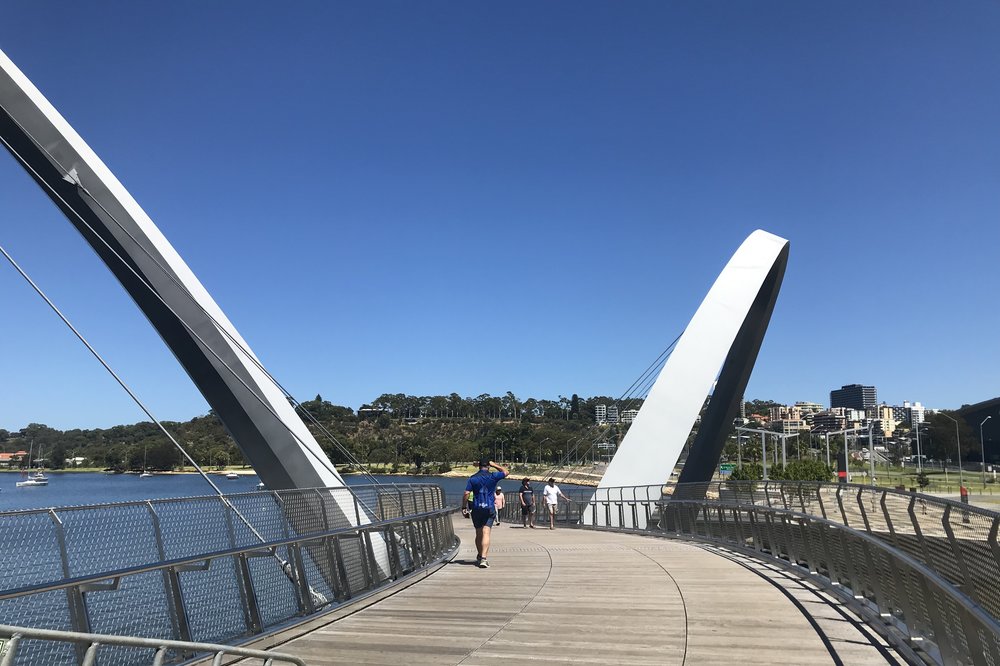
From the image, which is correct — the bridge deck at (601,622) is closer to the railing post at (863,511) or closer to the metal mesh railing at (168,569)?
the metal mesh railing at (168,569)

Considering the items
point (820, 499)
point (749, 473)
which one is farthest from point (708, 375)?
point (749, 473)

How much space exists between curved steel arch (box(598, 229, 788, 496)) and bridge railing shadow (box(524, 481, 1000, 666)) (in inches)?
370

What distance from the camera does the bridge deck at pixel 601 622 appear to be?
21.6 feet

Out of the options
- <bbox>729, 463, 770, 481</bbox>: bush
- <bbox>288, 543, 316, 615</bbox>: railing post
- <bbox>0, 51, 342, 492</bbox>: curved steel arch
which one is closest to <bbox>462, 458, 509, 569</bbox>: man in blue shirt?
<bbox>288, 543, 316, 615</bbox>: railing post

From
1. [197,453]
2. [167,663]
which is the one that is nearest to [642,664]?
[167,663]

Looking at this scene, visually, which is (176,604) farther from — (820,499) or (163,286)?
(163,286)

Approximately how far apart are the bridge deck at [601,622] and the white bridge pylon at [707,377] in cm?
Answer: 1340

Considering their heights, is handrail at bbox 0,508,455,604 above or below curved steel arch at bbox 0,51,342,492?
below

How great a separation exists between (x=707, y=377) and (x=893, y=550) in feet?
65.3

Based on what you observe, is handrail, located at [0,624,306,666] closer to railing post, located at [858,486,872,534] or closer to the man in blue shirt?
railing post, located at [858,486,872,534]

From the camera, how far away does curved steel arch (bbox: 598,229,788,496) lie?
84.9ft

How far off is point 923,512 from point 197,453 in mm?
79198

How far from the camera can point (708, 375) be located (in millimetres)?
26406

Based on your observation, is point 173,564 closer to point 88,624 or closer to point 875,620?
point 88,624
